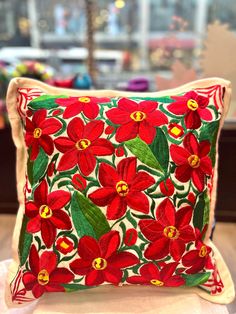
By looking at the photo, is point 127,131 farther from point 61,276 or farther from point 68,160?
point 61,276

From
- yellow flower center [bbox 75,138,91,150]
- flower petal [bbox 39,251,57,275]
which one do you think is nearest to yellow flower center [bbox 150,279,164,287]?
flower petal [bbox 39,251,57,275]

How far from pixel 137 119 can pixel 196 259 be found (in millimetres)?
322

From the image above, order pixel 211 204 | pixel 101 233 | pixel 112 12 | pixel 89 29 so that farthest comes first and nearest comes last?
pixel 112 12, pixel 89 29, pixel 211 204, pixel 101 233

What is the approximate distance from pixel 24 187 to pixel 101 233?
220mm

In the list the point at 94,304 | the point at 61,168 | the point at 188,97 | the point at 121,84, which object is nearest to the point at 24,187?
the point at 61,168

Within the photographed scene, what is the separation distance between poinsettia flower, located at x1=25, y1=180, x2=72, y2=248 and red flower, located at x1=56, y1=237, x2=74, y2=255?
0.02m

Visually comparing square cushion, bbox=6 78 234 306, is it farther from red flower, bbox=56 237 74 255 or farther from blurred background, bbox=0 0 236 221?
blurred background, bbox=0 0 236 221

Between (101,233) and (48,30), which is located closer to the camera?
(101,233)

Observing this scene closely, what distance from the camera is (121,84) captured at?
188 cm

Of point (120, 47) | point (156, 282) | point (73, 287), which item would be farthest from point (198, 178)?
point (120, 47)

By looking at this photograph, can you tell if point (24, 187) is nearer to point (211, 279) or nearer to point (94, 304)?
point (94, 304)

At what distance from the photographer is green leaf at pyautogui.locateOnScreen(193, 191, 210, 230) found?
2.69 ft

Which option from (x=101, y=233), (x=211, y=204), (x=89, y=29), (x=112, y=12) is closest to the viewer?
(x=101, y=233)

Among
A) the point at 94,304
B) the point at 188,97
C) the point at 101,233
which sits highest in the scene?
the point at 188,97
